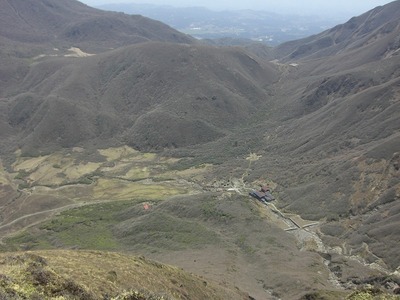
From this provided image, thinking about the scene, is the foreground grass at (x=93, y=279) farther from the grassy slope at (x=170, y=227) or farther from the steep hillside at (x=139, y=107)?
the steep hillside at (x=139, y=107)

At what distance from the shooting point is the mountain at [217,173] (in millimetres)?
69625

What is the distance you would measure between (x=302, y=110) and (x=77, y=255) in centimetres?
13485

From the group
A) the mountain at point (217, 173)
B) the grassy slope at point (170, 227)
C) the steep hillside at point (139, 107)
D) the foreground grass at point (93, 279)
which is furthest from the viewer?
the steep hillside at point (139, 107)

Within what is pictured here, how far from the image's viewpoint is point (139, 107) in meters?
183

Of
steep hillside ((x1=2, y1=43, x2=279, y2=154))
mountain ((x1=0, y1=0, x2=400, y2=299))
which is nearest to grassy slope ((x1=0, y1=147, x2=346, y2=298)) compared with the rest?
mountain ((x1=0, y1=0, x2=400, y2=299))

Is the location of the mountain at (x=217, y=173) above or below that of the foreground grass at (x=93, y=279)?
below

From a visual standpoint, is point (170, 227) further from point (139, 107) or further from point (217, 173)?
point (139, 107)

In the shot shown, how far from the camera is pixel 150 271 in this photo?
138ft

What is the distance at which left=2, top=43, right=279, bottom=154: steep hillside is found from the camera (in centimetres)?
16012

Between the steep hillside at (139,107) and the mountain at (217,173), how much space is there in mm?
681

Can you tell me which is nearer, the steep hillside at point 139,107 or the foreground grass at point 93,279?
the foreground grass at point 93,279

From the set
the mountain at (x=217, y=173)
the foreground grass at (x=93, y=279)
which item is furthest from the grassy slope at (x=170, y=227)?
the foreground grass at (x=93, y=279)

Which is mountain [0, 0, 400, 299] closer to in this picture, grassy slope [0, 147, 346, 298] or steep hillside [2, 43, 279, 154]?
grassy slope [0, 147, 346, 298]

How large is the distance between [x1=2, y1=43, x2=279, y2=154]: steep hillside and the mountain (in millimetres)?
681
